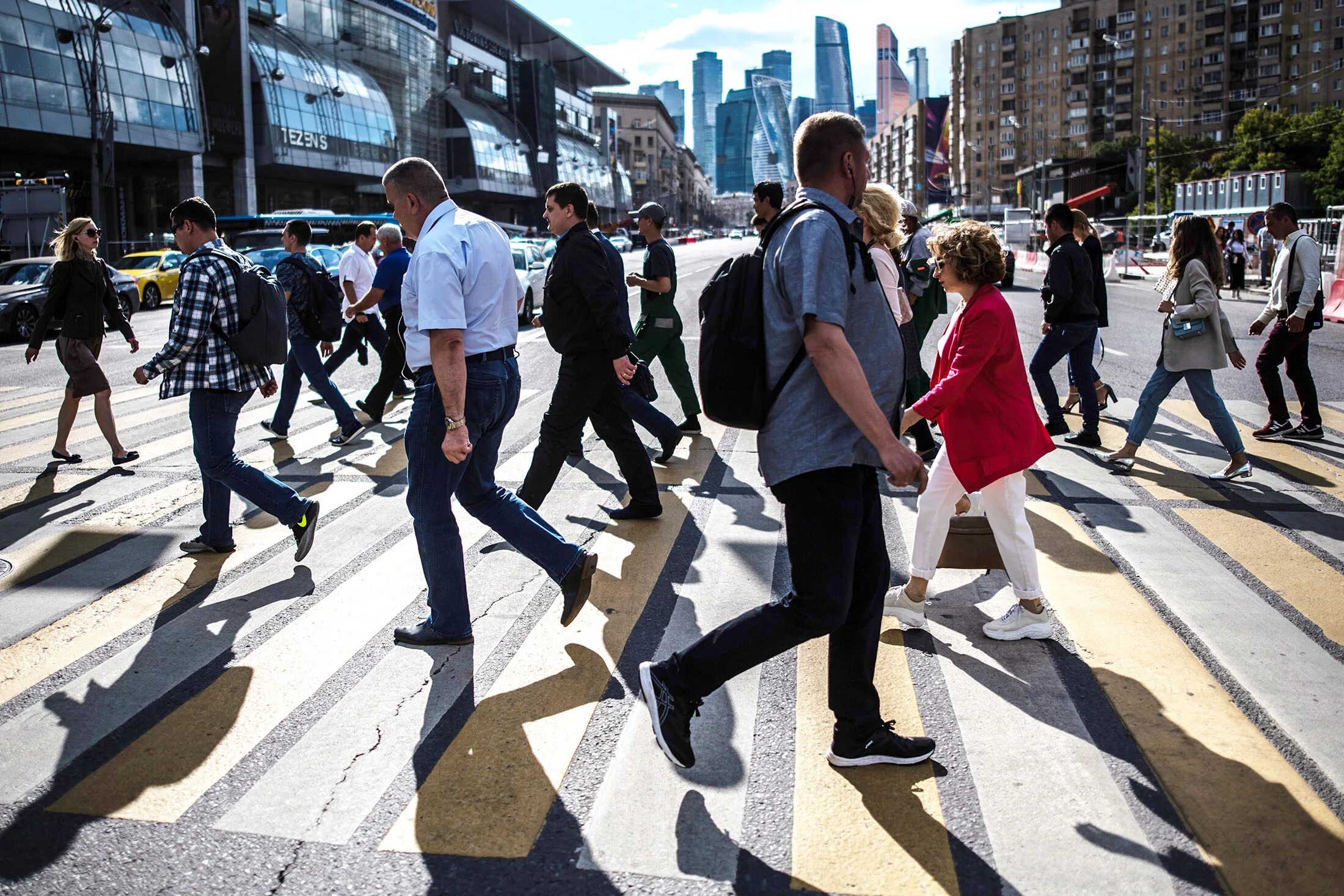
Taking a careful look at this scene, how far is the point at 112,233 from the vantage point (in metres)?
44.7

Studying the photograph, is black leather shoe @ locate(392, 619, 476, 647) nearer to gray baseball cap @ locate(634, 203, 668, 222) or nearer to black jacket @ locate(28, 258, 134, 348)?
gray baseball cap @ locate(634, 203, 668, 222)

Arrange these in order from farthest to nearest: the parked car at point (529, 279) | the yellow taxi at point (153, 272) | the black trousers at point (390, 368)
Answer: the yellow taxi at point (153, 272), the parked car at point (529, 279), the black trousers at point (390, 368)

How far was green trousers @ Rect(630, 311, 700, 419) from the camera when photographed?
862 cm

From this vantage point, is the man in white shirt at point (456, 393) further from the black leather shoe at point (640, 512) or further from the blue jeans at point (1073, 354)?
the blue jeans at point (1073, 354)

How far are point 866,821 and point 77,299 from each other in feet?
24.1

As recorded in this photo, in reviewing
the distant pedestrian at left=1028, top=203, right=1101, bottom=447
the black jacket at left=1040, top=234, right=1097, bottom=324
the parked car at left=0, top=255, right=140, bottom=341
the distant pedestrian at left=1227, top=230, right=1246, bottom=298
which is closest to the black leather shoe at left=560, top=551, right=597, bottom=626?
the distant pedestrian at left=1028, top=203, right=1101, bottom=447

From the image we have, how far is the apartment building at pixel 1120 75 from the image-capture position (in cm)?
11581

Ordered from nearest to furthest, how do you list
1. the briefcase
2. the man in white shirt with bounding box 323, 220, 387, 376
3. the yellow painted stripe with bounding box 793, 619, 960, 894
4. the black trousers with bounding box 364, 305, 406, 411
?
the yellow painted stripe with bounding box 793, 619, 960, 894 → the briefcase → the black trousers with bounding box 364, 305, 406, 411 → the man in white shirt with bounding box 323, 220, 387, 376

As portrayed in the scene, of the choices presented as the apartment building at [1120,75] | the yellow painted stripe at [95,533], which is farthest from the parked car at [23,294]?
the apartment building at [1120,75]

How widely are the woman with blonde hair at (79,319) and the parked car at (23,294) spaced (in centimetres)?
1086

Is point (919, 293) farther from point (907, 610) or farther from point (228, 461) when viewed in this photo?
point (228, 461)

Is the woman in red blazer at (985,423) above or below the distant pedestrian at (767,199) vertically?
below

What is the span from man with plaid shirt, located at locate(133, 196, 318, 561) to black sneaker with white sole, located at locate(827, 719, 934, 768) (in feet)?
10.7

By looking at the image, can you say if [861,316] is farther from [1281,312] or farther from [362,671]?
[1281,312]
